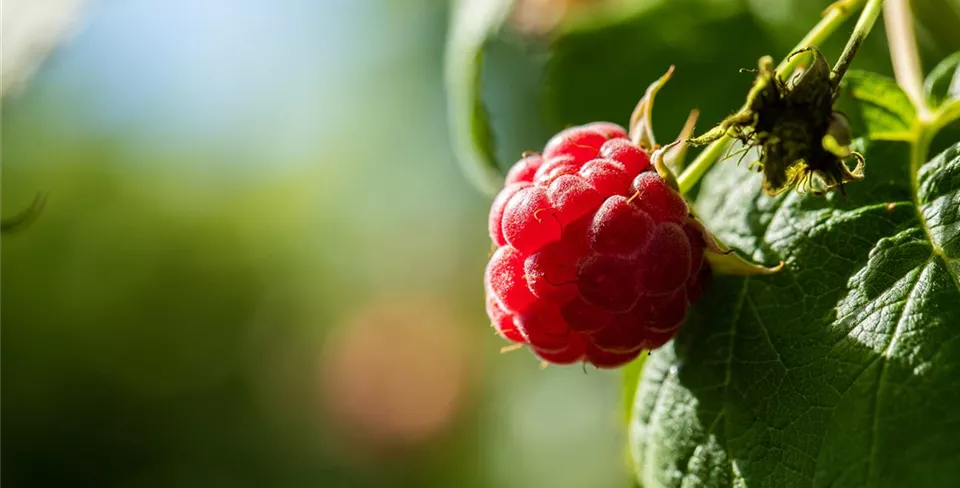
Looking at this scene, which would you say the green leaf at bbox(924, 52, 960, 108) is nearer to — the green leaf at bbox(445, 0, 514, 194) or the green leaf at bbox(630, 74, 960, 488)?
the green leaf at bbox(630, 74, 960, 488)

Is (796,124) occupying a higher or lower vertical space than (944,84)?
lower

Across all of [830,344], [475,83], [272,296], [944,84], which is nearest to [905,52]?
[944,84]

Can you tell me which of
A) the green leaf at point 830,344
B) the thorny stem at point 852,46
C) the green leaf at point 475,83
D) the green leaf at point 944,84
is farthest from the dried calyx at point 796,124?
the green leaf at point 475,83

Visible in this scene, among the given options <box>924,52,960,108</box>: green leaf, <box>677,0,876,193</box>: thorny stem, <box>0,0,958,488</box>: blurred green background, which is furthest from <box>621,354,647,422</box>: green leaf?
<box>0,0,958,488</box>: blurred green background

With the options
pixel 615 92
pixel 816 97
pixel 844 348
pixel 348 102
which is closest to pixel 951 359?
pixel 844 348

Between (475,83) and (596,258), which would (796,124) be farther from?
(475,83)

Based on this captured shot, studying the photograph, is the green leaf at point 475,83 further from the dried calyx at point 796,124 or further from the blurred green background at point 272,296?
Answer: the blurred green background at point 272,296
